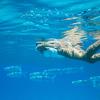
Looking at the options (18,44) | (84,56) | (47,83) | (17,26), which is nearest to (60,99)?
(47,83)

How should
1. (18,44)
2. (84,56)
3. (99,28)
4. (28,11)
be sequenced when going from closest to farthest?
(84,56), (28,11), (99,28), (18,44)

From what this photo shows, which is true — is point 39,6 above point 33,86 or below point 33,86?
above

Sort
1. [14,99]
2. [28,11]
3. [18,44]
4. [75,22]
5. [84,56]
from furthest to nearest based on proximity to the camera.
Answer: [14,99] < [18,44] < [75,22] < [28,11] < [84,56]

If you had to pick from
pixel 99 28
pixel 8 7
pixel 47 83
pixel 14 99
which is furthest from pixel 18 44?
pixel 14 99

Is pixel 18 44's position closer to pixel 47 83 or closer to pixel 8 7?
pixel 8 7

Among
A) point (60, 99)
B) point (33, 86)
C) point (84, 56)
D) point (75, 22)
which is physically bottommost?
point (60, 99)

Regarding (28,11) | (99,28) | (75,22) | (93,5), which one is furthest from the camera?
(99,28)

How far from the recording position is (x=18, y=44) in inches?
1623

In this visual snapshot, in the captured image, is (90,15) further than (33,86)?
No

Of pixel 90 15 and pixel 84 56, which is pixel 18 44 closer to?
pixel 90 15

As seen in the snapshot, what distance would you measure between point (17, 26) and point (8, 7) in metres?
6.77

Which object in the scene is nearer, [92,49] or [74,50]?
[92,49]

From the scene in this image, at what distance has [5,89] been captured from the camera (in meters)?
113

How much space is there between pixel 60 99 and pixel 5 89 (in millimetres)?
35994
